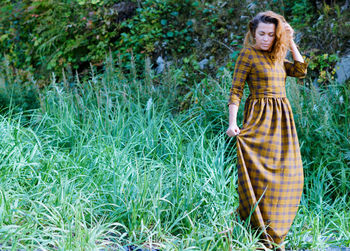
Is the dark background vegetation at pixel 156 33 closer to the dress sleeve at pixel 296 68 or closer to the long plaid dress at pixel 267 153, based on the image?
the dress sleeve at pixel 296 68

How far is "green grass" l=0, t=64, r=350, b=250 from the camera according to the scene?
2.66 meters

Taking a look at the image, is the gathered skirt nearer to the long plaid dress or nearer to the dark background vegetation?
the long plaid dress

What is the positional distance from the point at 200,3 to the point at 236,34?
894mm

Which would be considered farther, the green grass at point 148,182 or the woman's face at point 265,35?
the woman's face at point 265,35

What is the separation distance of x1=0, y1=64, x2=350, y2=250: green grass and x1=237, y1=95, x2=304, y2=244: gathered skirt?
14 centimetres

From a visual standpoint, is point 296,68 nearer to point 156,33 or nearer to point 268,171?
point 268,171

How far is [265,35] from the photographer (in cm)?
281

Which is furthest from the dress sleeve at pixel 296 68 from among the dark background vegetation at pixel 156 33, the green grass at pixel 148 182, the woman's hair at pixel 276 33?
the dark background vegetation at pixel 156 33

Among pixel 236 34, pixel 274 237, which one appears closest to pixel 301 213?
pixel 274 237

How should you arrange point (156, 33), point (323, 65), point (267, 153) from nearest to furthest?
1. point (267, 153)
2. point (323, 65)
3. point (156, 33)

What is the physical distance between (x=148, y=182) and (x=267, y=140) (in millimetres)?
899

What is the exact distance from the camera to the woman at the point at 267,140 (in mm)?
2777

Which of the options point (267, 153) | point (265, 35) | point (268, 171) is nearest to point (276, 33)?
point (265, 35)

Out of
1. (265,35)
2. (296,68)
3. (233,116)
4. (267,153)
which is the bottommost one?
(267,153)
